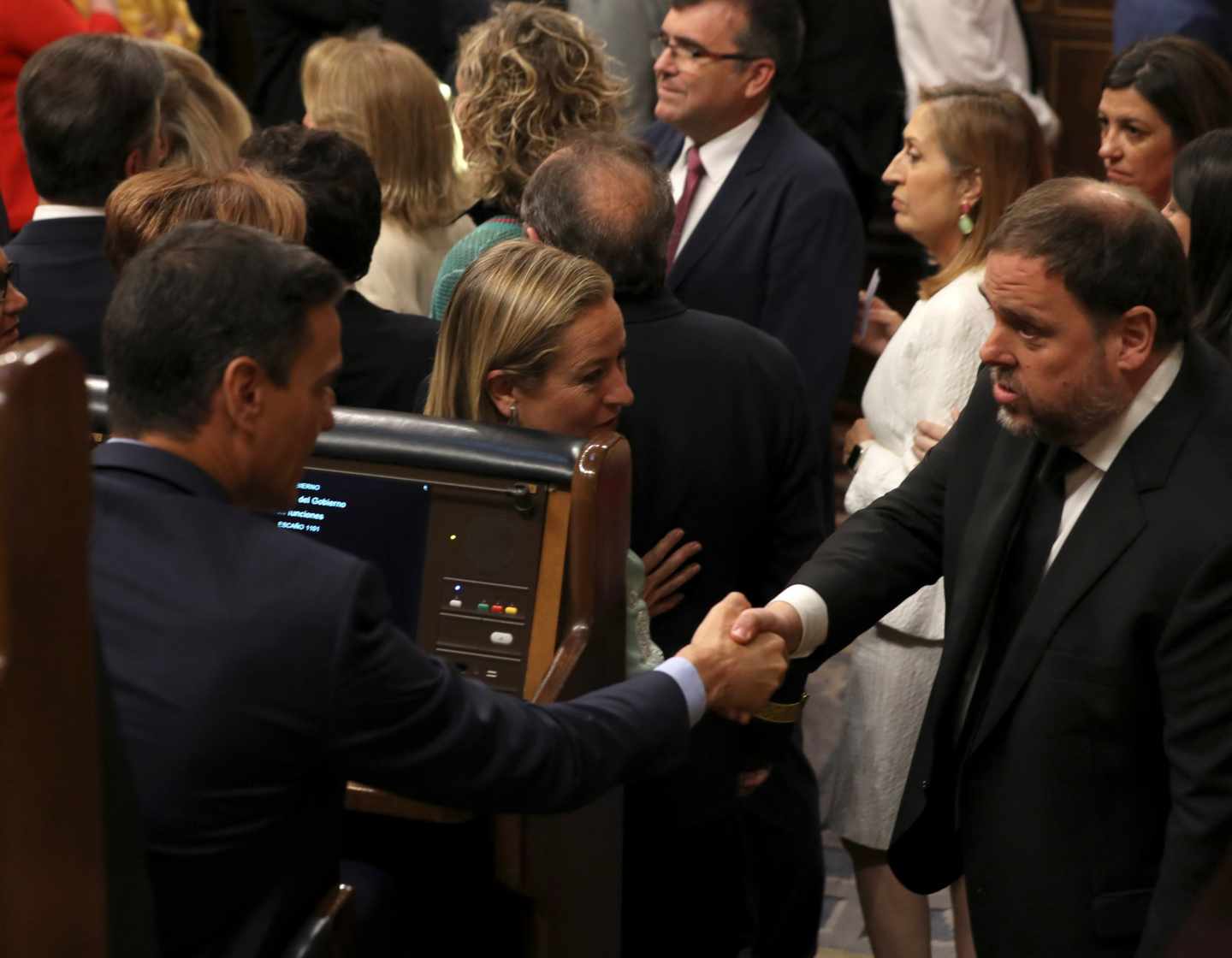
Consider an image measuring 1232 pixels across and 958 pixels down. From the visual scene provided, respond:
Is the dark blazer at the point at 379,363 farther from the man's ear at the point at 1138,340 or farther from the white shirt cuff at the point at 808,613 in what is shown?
the man's ear at the point at 1138,340

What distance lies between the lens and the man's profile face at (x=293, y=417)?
2.04 m

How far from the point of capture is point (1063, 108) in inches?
297

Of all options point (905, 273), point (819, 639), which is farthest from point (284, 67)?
point (819, 639)

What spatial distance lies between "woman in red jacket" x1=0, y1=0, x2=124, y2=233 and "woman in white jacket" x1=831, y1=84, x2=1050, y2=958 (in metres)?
2.28

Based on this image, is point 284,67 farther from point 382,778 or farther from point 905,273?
point 382,778

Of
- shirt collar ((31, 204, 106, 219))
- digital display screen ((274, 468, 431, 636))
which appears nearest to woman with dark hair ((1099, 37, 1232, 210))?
shirt collar ((31, 204, 106, 219))

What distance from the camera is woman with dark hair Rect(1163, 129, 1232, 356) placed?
319 cm

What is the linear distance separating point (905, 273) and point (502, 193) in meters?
3.51

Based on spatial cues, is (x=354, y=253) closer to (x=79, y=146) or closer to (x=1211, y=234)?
(x=79, y=146)

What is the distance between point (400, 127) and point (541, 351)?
182 cm

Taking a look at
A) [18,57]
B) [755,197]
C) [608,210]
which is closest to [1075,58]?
[755,197]

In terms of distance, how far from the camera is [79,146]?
144 inches

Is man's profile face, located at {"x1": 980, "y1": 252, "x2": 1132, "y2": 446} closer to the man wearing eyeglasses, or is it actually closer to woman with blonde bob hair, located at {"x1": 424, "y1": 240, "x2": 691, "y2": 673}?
woman with blonde bob hair, located at {"x1": 424, "y1": 240, "x2": 691, "y2": 673}

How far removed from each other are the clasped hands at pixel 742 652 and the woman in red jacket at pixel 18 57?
275cm
